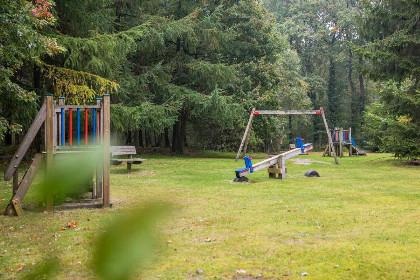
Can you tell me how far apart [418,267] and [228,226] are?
256cm

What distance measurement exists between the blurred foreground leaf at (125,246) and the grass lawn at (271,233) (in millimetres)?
122

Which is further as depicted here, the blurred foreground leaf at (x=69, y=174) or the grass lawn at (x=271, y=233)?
the grass lawn at (x=271, y=233)

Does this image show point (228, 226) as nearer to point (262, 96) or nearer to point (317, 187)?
point (317, 187)

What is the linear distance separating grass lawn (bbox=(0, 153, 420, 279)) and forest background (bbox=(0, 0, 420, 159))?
4.85 metres

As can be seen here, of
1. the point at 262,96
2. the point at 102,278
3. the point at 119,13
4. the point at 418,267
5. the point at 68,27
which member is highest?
the point at 119,13

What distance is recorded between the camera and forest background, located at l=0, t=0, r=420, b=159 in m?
14.6

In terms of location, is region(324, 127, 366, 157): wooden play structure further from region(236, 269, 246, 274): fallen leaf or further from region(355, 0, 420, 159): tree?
region(236, 269, 246, 274): fallen leaf

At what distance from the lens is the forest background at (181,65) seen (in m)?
14.6

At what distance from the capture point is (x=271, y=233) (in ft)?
18.8

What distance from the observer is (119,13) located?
2198cm

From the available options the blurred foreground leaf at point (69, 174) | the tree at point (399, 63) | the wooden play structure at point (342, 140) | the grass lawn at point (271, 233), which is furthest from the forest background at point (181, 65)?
the blurred foreground leaf at point (69, 174)

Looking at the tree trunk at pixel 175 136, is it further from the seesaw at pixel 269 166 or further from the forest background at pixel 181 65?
the seesaw at pixel 269 166

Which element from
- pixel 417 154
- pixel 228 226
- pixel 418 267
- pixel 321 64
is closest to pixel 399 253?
pixel 418 267

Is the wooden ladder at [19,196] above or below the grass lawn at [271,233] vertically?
above
